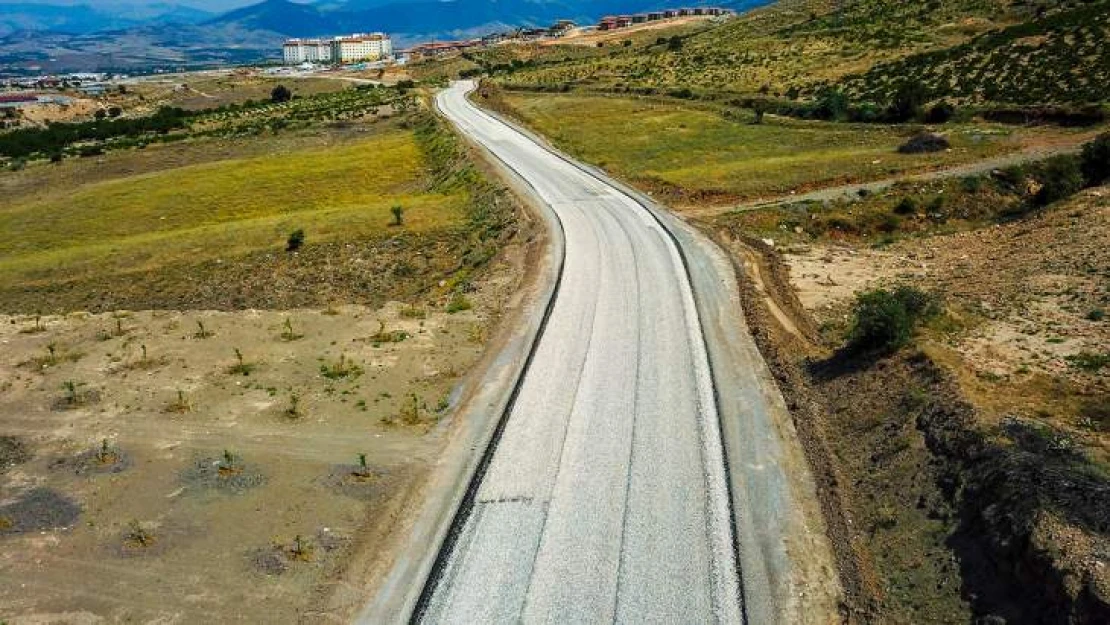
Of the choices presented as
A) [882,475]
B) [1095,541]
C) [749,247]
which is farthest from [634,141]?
[1095,541]

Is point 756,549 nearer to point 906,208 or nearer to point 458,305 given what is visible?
point 458,305

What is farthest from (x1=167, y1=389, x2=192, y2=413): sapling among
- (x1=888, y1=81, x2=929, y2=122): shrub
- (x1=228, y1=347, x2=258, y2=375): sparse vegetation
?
(x1=888, y1=81, x2=929, y2=122): shrub

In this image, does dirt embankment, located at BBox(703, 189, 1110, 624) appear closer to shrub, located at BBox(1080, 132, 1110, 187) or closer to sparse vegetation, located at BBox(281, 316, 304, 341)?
shrub, located at BBox(1080, 132, 1110, 187)

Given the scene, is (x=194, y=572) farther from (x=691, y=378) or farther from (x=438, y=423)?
(x=691, y=378)

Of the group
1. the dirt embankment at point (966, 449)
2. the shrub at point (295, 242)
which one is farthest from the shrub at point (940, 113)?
the shrub at point (295, 242)

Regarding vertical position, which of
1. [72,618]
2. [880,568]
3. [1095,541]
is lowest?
[72,618]

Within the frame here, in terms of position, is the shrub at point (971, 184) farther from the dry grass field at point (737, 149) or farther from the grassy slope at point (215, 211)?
the grassy slope at point (215, 211)

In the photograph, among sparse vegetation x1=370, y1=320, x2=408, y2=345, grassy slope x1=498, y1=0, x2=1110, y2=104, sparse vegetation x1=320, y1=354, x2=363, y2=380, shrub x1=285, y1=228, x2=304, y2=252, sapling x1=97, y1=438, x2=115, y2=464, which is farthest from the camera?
grassy slope x1=498, y1=0, x2=1110, y2=104
